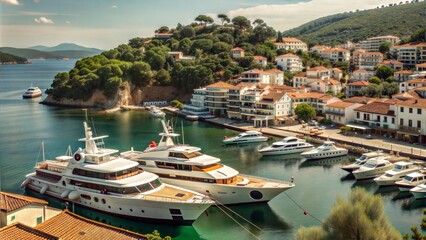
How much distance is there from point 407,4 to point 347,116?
13222 centimetres

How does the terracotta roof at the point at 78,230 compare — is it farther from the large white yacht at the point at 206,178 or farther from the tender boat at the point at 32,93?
the tender boat at the point at 32,93

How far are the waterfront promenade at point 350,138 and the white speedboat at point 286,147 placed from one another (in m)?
4.23

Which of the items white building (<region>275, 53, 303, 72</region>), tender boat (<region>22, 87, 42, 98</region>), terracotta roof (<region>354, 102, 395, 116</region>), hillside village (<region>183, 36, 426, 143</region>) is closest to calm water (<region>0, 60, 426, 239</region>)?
hillside village (<region>183, 36, 426, 143</region>)

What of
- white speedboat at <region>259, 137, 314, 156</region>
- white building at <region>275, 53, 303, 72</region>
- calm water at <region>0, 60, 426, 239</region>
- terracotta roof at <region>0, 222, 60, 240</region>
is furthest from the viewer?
white building at <region>275, 53, 303, 72</region>

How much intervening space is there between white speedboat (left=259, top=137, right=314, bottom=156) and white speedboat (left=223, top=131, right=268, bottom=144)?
5.16m

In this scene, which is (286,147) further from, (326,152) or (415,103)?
(415,103)

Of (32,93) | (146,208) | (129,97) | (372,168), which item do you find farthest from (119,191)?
(32,93)

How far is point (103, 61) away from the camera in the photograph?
79.5m

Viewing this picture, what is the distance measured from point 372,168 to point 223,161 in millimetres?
11319

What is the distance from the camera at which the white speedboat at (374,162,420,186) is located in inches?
1102

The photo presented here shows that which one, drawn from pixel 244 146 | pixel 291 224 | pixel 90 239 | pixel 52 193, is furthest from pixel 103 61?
pixel 90 239

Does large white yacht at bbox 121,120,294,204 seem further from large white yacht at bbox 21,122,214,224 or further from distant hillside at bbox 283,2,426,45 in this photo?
distant hillside at bbox 283,2,426,45

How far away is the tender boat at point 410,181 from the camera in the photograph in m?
26.5

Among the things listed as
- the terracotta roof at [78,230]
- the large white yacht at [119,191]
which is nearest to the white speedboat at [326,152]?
the large white yacht at [119,191]
